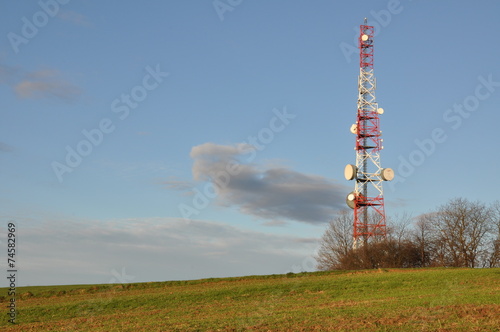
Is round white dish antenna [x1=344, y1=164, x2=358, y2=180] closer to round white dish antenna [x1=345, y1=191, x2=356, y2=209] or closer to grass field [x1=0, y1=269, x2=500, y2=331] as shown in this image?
round white dish antenna [x1=345, y1=191, x2=356, y2=209]

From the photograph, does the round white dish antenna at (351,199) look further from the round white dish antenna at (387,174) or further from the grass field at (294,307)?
the grass field at (294,307)

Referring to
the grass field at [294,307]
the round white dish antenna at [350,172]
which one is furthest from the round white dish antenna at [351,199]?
the grass field at [294,307]

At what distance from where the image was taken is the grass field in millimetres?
20750

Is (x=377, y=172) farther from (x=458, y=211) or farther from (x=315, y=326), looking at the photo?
(x=315, y=326)

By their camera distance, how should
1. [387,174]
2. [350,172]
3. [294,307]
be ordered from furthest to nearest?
1. [350,172]
2. [387,174]
3. [294,307]

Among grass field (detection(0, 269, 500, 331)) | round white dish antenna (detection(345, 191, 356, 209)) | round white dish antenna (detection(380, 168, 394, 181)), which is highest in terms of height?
round white dish antenna (detection(380, 168, 394, 181))

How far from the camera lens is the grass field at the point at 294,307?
2075 cm

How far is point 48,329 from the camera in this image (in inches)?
987

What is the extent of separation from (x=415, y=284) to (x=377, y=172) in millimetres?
24872

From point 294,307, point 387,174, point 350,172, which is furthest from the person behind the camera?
point 350,172

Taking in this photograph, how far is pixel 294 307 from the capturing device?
28.5m

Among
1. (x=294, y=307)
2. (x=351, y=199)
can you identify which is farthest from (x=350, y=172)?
(x=294, y=307)

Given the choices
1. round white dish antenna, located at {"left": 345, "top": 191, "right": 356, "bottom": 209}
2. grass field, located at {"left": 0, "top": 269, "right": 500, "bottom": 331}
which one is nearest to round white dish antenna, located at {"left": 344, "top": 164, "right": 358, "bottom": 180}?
round white dish antenna, located at {"left": 345, "top": 191, "right": 356, "bottom": 209}

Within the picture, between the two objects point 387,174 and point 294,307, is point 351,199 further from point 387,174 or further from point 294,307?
point 294,307
